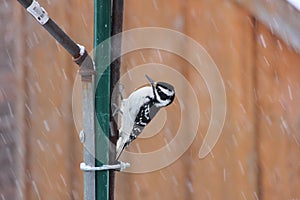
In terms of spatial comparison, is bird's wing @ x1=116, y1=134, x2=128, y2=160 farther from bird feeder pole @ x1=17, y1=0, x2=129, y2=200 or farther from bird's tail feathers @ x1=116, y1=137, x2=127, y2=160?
bird feeder pole @ x1=17, y1=0, x2=129, y2=200

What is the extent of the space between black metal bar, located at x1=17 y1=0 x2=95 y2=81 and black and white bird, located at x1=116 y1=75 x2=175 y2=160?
19 centimetres

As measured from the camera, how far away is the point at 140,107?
4.20 ft

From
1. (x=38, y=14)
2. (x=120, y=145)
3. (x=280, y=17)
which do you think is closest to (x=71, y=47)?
(x=38, y=14)

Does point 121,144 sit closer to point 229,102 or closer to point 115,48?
point 115,48

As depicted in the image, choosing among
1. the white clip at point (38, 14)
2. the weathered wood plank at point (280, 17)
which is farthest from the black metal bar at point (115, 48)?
the weathered wood plank at point (280, 17)

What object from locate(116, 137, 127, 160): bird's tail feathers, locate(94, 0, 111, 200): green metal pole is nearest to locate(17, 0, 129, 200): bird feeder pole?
locate(94, 0, 111, 200): green metal pole

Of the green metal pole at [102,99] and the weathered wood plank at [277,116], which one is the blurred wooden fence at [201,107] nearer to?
the weathered wood plank at [277,116]

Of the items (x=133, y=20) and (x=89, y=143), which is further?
(x=133, y=20)

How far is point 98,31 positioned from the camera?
102 centimetres

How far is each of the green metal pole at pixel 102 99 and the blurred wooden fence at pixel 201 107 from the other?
1.93 ft

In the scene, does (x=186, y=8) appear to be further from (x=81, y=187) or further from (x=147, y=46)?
(x=81, y=187)

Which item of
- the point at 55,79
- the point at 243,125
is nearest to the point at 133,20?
the point at 55,79

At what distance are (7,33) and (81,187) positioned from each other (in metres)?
0.45

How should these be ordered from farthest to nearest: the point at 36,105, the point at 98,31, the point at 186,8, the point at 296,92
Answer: the point at 36,105, the point at 186,8, the point at 296,92, the point at 98,31
